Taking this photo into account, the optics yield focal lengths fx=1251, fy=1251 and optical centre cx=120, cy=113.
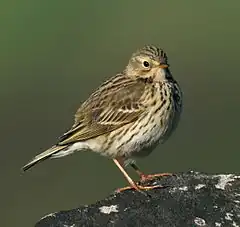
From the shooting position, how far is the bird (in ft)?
40.2

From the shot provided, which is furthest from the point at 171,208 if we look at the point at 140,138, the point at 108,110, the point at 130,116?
the point at 108,110

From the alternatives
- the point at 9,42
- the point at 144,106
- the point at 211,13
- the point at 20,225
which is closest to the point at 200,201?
the point at 144,106

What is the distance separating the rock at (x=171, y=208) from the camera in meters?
9.66

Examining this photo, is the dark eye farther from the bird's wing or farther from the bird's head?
the bird's wing

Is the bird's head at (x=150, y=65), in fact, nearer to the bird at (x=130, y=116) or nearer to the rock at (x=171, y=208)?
the bird at (x=130, y=116)

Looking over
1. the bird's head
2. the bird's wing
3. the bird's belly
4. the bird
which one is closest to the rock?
the bird's belly

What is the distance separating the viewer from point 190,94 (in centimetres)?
2275

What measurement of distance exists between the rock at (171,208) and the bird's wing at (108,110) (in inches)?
73.3

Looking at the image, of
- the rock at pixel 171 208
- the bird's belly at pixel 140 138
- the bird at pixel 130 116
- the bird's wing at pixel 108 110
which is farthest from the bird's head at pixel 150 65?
the rock at pixel 171 208

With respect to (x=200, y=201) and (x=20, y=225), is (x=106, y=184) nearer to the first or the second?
(x=20, y=225)

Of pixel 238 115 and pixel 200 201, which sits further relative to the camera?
pixel 238 115

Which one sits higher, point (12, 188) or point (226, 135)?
point (12, 188)

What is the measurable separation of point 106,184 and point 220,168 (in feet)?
5.72

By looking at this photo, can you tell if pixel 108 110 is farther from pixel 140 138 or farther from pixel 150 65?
pixel 150 65
